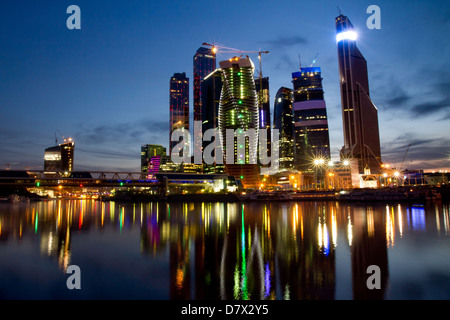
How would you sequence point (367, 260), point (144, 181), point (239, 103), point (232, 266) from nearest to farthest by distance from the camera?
point (232, 266), point (367, 260), point (144, 181), point (239, 103)

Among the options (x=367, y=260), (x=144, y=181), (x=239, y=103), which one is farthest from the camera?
(x=239, y=103)

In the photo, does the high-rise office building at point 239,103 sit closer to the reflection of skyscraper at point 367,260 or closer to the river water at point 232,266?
the reflection of skyscraper at point 367,260

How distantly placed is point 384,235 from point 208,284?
19.8 m

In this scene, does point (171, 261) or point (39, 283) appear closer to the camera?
point (39, 283)

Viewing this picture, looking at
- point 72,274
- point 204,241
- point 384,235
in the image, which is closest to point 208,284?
point 72,274

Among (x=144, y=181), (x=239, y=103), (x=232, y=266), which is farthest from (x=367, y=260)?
(x=239, y=103)

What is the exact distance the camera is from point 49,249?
1995cm

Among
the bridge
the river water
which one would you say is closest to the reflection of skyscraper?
the river water

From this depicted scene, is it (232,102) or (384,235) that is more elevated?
(232,102)

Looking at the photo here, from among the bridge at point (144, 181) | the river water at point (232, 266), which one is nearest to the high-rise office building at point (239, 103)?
the bridge at point (144, 181)

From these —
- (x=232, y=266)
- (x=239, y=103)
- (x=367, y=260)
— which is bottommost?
(x=367, y=260)

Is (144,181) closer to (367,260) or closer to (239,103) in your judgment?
(239,103)
